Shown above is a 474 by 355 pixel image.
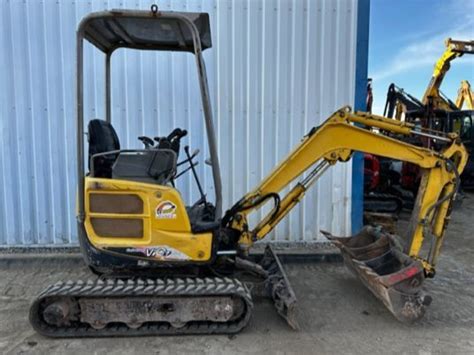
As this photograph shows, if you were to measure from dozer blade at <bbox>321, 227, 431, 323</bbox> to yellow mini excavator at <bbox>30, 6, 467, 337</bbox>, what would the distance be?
0.04 ft

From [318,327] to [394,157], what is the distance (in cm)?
184

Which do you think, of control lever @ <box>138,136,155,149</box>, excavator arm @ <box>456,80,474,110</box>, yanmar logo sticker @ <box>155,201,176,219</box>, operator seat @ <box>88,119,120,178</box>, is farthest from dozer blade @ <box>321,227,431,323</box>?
excavator arm @ <box>456,80,474,110</box>

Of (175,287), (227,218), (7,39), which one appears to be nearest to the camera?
(175,287)

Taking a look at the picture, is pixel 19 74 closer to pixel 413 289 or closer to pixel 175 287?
pixel 175 287

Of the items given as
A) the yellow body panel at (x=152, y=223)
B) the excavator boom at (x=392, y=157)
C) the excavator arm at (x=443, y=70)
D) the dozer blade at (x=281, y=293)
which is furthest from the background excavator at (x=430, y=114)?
the yellow body panel at (x=152, y=223)

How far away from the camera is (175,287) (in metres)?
3.27

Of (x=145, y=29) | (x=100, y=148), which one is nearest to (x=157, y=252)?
(x=100, y=148)

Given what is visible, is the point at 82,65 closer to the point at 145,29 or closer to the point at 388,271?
the point at 145,29

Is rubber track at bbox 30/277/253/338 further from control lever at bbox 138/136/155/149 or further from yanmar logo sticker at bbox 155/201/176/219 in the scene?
control lever at bbox 138/136/155/149

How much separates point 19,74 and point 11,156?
1.20 metres

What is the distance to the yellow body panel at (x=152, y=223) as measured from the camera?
3.26 meters

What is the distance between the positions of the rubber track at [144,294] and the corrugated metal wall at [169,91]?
2502mm

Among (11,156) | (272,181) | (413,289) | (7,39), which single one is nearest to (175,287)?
(272,181)

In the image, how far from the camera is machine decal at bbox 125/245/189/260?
10.9 feet
